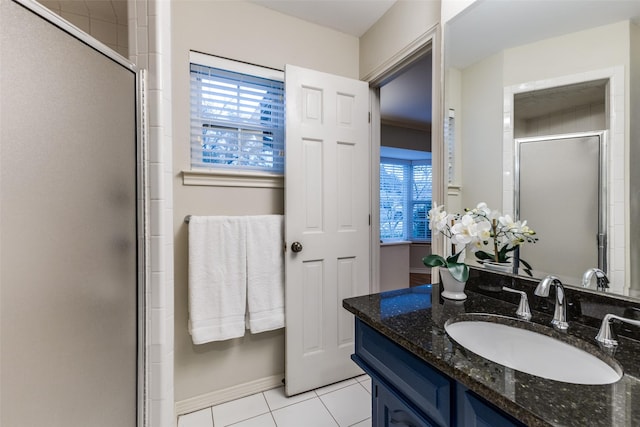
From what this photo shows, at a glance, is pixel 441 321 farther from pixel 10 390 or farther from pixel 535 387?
pixel 10 390

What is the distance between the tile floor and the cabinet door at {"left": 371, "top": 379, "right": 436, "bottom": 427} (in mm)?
719

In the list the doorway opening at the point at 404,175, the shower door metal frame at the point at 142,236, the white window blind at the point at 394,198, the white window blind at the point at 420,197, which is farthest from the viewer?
the white window blind at the point at 420,197

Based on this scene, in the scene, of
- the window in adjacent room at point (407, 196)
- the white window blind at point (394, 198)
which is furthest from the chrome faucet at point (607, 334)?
the window in adjacent room at point (407, 196)

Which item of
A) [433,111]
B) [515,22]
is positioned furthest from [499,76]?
[433,111]

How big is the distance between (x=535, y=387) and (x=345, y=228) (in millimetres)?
1460

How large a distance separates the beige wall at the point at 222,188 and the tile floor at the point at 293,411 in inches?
4.6

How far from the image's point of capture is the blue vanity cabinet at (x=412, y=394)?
62 cm

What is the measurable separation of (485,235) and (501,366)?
550mm

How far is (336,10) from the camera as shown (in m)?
1.84

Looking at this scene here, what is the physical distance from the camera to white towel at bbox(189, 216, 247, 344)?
5.25ft

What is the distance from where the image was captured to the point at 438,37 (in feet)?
4.81

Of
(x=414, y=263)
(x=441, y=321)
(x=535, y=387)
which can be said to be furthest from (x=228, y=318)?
(x=414, y=263)

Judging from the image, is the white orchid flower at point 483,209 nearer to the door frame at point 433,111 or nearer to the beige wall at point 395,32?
the door frame at point 433,111

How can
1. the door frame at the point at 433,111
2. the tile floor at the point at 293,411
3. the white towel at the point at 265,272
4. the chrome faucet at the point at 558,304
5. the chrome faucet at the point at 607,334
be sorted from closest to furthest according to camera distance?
the chrome faucet at the point at 607,334 < the chrome faucet at the point at 558,304 < the door frame at the point at 433,111 < the tile floor at the point at 293,411 < the white towel at the point at 265,272
